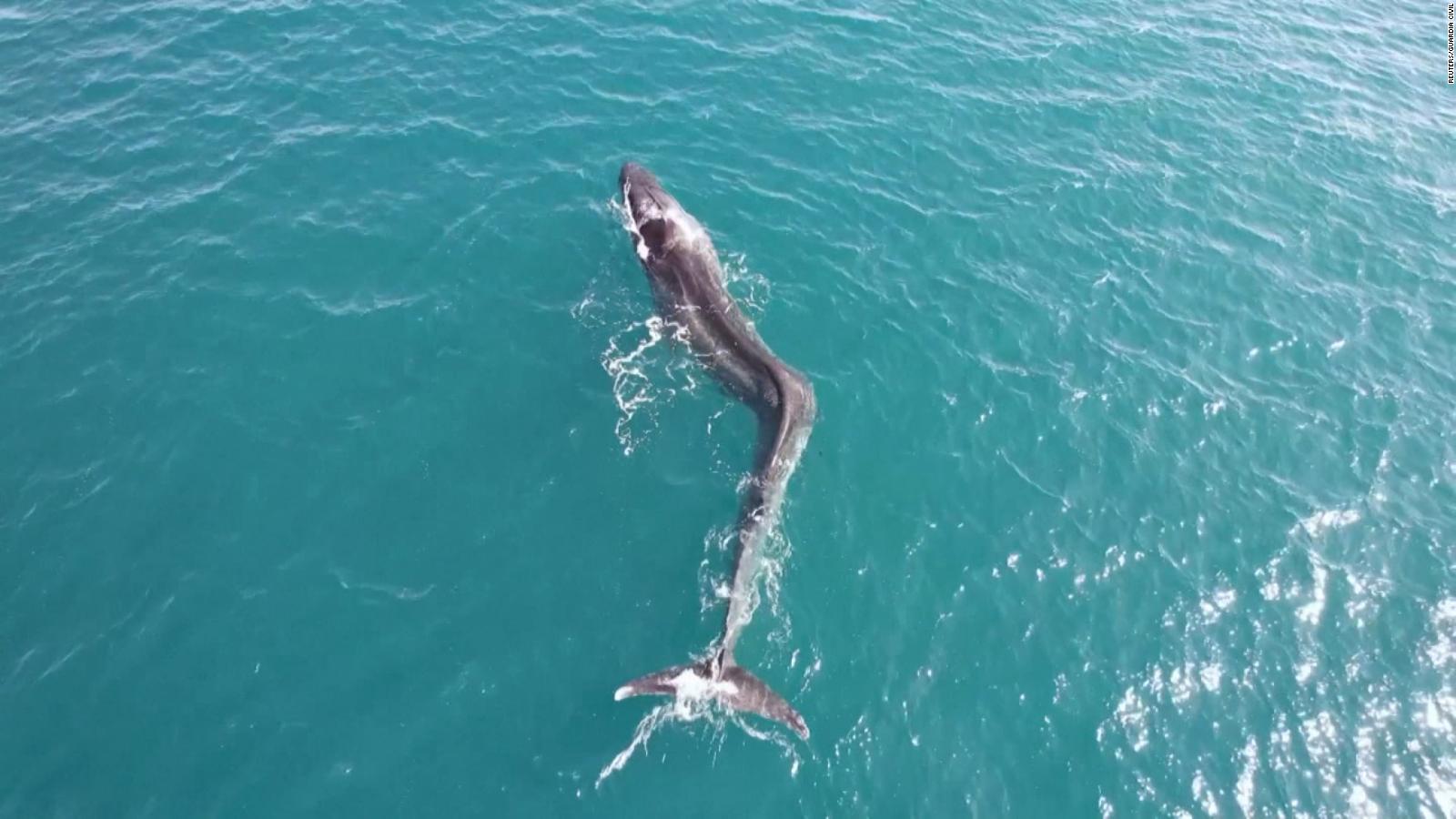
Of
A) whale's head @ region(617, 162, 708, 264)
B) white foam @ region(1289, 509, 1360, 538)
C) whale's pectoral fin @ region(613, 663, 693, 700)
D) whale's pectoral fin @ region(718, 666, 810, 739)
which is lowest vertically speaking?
whale's pectoral fin @ region(718, 666, 810, 739)

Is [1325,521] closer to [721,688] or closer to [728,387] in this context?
[728,387]

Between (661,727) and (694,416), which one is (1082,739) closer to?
(661,727)

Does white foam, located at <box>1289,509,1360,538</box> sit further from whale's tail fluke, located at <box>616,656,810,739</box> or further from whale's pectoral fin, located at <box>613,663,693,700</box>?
whale's pectoral fin, located at <box>613,663,693,700</box>

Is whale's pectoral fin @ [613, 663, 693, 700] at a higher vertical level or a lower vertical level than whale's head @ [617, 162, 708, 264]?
lower

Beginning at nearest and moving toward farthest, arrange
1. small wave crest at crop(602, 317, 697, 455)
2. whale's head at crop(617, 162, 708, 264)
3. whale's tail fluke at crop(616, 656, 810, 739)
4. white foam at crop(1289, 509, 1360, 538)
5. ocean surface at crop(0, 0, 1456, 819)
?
whale's tail fluke at crop(616, 656, 810, 739), ocean surface at crop(0, 0, 1456, 819), white foam at crop(1289, 509, 1360, 538), small wave crest at crop(602, 317, 697, 455), whale's head at crop(617, 162, 708, 264)

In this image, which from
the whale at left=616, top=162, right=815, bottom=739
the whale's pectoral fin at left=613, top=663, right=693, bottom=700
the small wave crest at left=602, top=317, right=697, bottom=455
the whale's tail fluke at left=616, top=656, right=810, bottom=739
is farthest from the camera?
the small wave crest at left=602, top=317, right=697, bottom=455

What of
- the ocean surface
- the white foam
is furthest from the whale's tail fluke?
the white foam

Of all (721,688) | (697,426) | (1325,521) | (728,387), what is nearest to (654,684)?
(721,688)

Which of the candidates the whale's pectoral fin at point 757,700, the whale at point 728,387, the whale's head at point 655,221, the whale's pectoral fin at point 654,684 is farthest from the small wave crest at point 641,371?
Answer: the whale's pectoral fin at point 757,700
